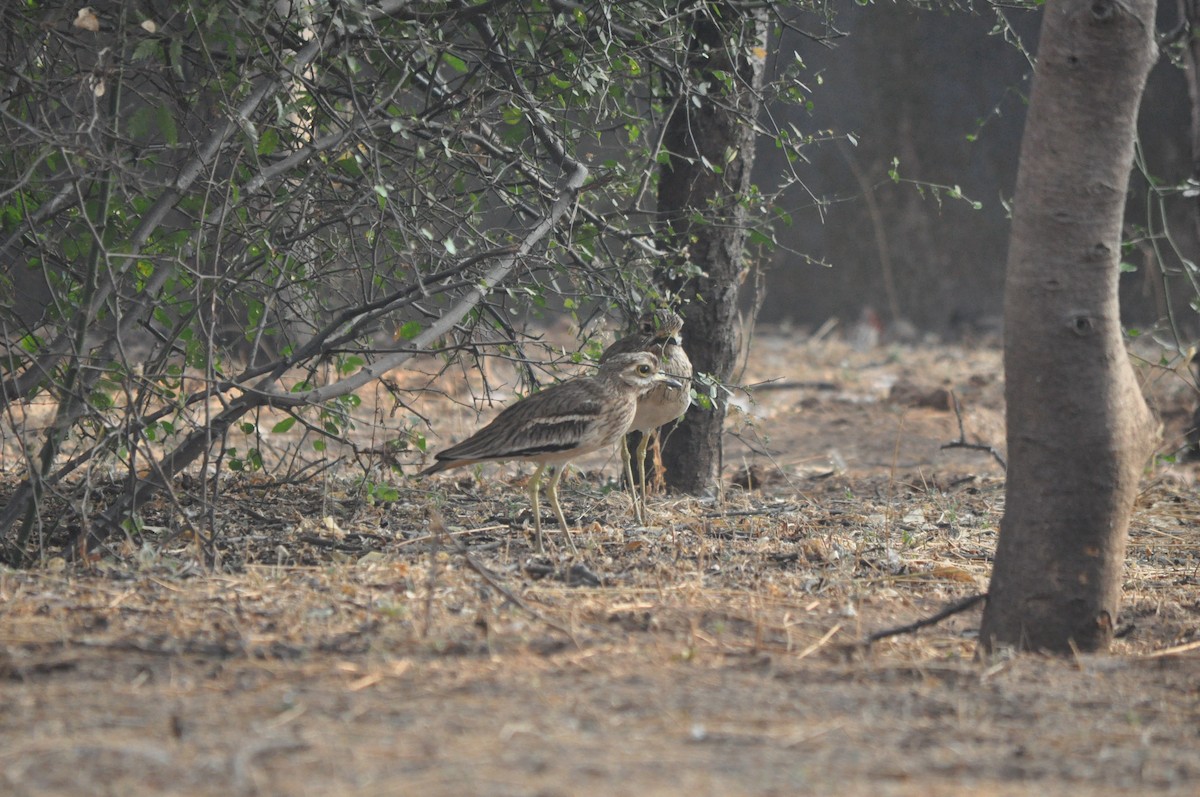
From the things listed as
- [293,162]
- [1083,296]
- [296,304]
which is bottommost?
[1083,296]

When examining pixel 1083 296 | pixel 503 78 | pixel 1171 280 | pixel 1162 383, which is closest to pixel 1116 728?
pixel 1083 296

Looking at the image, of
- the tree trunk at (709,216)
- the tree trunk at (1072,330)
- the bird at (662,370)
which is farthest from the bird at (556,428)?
the tree trunk at (1072,330)

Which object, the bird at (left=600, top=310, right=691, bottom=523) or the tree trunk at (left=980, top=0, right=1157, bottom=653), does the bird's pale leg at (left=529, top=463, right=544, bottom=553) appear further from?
the tree trunk at (left=980, top=0, right=1157, bottom=653)

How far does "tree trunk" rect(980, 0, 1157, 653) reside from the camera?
350 centimetres

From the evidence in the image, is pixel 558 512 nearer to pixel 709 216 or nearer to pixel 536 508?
pixel 536 508

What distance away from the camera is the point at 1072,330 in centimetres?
351

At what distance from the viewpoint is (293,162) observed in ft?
14.7

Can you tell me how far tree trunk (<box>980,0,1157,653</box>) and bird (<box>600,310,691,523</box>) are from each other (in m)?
2.09

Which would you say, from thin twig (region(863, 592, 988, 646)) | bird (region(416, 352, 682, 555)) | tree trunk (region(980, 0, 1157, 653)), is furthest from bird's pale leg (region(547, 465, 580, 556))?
tree trunk (region(980, 0, 1157, 653))

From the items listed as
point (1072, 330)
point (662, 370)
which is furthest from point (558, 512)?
point (1072, 330)

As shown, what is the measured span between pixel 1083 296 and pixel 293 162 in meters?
2.70

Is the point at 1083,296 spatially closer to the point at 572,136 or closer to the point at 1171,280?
the point at 572,136

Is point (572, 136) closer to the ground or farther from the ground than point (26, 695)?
farther from the ground

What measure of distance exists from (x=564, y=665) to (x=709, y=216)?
332 centimetres
